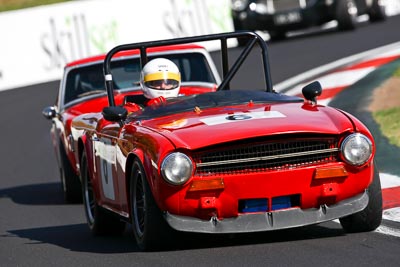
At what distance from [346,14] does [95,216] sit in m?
18.0

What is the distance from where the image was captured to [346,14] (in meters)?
26.1

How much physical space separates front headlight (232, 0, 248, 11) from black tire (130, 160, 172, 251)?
19.2 metres

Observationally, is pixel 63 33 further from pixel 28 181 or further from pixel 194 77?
pixel 194 77

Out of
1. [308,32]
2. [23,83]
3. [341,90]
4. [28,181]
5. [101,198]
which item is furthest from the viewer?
[308,32]

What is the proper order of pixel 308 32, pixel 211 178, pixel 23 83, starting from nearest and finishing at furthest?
pixel 211 178 → pixel 23 83 → pixel 308 32

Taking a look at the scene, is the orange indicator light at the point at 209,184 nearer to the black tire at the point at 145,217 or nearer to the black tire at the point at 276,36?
the black tire at the point at 145,217

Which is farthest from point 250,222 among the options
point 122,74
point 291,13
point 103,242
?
point 291,13

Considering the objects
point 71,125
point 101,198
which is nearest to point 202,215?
point 101,198

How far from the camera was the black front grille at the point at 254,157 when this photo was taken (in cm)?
711

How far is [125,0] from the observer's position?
26719 millimetres

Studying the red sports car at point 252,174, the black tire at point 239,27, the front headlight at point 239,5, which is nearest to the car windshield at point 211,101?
the red sports car at point 252,174

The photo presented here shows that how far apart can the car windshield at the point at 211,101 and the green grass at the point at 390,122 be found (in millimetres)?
3279

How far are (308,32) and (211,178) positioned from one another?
22441 mm

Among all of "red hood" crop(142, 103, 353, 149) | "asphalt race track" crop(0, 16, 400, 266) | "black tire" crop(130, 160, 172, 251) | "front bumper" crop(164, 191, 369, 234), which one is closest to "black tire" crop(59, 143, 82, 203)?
"asphalt race track" crop(0, 16, 400, 266)
